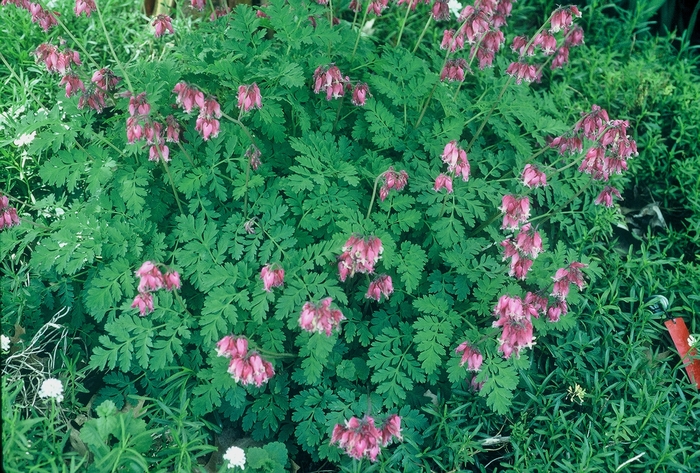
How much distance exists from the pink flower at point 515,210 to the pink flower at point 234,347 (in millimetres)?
1347

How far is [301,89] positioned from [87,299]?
158cm

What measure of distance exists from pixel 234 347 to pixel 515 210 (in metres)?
1.45

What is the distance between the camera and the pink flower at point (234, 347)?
305 cm

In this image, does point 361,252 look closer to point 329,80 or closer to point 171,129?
point 329,80

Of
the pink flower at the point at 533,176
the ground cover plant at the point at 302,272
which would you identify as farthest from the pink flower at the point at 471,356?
the pink flower at the point at 533,176

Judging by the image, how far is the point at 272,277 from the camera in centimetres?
323

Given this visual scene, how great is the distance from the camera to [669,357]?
4.12 meters

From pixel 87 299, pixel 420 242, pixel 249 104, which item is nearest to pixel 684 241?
pixel 420 242

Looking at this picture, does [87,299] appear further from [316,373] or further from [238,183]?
[316,373]

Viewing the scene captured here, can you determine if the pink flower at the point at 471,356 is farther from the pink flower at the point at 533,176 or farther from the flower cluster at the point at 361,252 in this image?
the pink flower at the point at 533,176

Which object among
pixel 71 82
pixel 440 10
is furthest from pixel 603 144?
pixel 71 82

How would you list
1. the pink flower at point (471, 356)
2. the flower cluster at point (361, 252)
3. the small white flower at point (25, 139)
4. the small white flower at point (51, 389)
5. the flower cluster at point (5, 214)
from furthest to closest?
the small white flower at point (25, 139) < the flower cluster at point (5, 214) < the pink flower at point (471, 356) < the small white flower at point (51, 389) < the flower cluster at point (361, 252)

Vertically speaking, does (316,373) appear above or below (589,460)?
above

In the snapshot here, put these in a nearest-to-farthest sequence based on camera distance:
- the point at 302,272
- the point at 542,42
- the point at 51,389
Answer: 1. the point at 51,389
2. the point at 302,272
3. the point at 542,42
